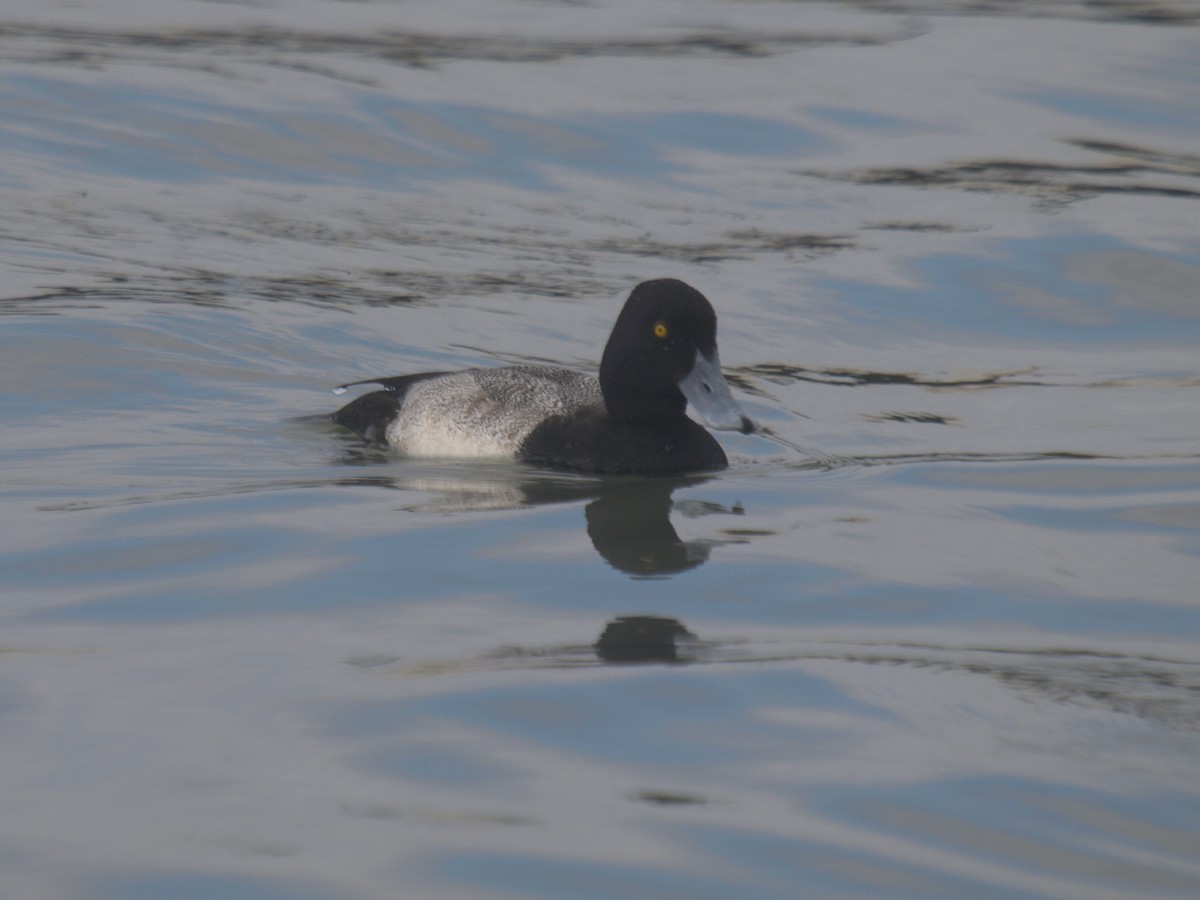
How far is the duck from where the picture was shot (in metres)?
6.92

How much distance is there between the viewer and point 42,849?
3.30 m

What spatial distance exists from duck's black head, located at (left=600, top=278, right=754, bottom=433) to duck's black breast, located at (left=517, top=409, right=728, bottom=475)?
0.09 metres

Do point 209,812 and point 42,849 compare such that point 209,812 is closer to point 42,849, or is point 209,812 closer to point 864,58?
point 42,849

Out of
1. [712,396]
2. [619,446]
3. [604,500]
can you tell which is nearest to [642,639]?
[604,500]

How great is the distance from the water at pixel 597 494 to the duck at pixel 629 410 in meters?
0.17

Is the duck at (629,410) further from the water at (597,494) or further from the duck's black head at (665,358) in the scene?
the water at (597,494)

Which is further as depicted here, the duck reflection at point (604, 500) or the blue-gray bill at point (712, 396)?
the blue-gray bill at point (712, 396)

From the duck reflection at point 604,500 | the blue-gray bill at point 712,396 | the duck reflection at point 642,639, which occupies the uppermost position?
the blue-gray bill at point 712,396

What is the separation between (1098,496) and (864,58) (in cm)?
1094

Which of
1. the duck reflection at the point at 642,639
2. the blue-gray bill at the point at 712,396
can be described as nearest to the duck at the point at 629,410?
the blue-gray bill at the point at 712,396

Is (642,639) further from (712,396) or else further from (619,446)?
(712,396)

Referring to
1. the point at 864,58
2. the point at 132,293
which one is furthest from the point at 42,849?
the point at 864,58

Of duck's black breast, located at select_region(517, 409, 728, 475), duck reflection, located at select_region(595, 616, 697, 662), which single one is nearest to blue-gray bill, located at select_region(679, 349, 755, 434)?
duck's black breast, located at select_region(517, 409, 728, 475)

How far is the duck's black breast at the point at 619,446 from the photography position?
6883mm
